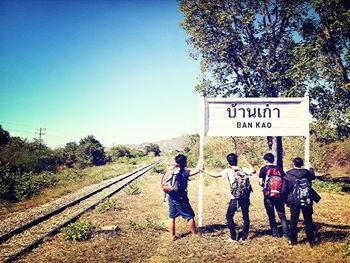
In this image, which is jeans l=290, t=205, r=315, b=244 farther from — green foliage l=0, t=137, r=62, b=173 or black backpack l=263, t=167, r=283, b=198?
green foliage l=0, t=137, r=62, b=173

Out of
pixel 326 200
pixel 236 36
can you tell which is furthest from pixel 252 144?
pixel 326 200

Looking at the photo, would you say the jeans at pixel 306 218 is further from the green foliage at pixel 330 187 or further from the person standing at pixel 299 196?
the green foliage at pixel 330 187

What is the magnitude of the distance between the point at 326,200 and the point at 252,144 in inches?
946

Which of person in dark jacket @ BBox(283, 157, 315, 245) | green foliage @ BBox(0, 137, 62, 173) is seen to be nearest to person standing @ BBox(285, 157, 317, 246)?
person in dark jacket @ BBox(283, 157, 315, 245)

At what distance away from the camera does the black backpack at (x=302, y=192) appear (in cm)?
647

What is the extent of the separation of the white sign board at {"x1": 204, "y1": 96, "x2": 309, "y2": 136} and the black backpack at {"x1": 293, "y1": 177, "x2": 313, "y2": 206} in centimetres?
169

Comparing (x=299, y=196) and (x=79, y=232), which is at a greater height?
(x=299, y=196)

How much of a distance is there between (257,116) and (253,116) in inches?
4.3

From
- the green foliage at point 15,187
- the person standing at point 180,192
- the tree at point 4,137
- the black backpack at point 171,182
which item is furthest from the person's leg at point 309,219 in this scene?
the tree at point 4,137

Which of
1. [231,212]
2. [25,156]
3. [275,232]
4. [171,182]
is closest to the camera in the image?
[231,212]

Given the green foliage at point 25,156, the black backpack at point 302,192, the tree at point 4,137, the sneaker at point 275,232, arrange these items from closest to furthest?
the black backpack at point 302,192
the sneaker at point 275,232
the green foliage at point 25,156
the tree at point 4,137

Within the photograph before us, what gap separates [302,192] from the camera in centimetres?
651

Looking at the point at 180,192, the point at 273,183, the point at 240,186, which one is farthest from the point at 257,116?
the point at 180,192

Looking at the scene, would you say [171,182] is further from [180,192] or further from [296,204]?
[296,204]
